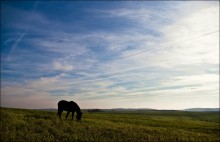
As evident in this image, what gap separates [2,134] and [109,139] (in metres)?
8.30

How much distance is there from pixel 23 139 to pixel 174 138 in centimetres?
1488

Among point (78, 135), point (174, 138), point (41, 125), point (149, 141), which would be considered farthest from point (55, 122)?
point (174, 138)

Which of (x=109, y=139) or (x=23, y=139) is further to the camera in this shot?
(x=109, y=139)

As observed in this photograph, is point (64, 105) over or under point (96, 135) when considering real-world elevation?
over

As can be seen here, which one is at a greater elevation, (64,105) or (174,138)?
(64,105)

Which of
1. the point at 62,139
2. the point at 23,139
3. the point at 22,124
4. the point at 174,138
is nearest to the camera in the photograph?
the point at 23,139

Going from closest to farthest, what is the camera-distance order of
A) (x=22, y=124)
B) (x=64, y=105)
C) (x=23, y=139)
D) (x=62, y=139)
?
(x=23, y=139), (x=62, y=139), (x=22, y=124), (x=64, y=105)

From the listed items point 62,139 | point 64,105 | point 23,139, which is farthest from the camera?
point 64,105

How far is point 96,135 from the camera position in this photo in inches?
908

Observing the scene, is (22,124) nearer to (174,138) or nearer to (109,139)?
(109,139)

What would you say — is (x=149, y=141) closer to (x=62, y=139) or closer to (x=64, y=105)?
(x=62, y=139)

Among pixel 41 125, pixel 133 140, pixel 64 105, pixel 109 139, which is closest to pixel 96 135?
pixel 109 139

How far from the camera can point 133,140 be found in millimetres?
22484

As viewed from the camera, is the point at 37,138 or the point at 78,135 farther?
the point at 78,135
